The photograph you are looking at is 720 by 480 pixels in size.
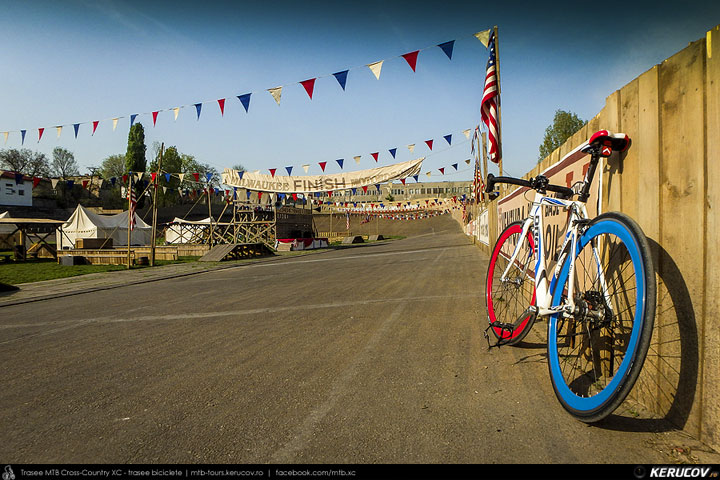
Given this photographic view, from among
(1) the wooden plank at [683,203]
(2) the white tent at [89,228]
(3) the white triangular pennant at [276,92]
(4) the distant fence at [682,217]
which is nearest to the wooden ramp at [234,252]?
(2) the white tent at [89,228]

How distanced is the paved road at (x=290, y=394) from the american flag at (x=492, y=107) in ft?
19.8

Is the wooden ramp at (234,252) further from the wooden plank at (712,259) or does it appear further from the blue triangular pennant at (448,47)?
the wooden plank at (712,259)

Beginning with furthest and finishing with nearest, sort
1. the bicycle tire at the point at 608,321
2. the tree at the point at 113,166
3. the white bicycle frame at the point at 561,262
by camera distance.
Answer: the tree at the point at 113,166 < the white bicycle frame at the point at 561,262 < the bicycle tire at the point at 608,321

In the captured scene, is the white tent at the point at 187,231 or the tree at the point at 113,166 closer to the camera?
the white tent at the point at 187,231

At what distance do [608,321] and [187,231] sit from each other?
33919 mm

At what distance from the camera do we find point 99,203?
68625 mm

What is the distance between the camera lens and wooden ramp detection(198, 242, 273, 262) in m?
20.1

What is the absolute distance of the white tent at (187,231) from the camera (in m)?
30.2

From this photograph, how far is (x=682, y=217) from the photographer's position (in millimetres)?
2217

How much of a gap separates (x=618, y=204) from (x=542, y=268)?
66cm

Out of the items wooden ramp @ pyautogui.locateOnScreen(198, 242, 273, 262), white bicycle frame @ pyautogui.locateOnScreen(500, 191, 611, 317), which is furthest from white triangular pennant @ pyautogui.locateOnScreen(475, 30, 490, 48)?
wooden ramp @ pyautogui.locateOnScreen(198, 242, 273, 262)

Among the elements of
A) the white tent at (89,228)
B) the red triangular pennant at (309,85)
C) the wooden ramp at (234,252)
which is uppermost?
the red triangular pennant at (309,85)

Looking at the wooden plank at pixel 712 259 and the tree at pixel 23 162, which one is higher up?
the tree at pixel 23 162

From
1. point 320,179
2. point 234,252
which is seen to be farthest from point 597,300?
point 320,179
